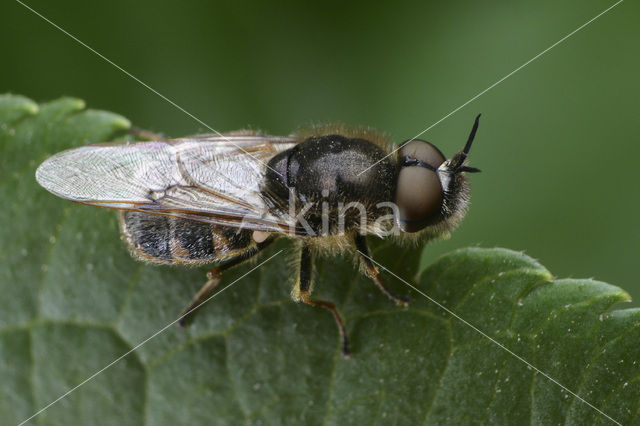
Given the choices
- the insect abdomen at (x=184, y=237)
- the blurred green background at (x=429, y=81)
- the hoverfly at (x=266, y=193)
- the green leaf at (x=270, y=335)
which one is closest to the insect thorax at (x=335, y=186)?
the hoverfly at (x=266, y=193)

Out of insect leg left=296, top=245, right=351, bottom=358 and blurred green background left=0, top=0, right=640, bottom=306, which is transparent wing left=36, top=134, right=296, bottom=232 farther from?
blurred green background left=0, top=0, right=640, bottom=306

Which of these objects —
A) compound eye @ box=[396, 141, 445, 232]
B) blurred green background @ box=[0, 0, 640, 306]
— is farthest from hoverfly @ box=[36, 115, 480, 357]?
blurred green background @ box=[0, 0, 640, 306]

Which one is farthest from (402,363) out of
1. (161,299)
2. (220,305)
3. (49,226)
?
(49,226)

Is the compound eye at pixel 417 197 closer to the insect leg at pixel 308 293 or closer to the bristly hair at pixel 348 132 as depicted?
the bristly hair at pixel 348 132

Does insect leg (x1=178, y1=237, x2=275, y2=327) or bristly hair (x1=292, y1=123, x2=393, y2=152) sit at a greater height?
bristly hair (x1=292, y1=123, x2=393, y2=152)

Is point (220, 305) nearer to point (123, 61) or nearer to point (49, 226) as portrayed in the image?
point (49, 226)
